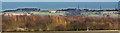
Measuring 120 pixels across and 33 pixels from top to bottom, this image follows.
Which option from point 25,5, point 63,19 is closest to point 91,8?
point 63,19

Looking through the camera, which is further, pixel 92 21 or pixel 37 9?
pixel 37 9

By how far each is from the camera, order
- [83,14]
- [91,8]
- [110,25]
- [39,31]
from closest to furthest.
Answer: [39,31] < [110,25] < [83,14] < [91,8]

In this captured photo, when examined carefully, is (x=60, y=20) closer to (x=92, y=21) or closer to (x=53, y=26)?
(x=53, y=26)

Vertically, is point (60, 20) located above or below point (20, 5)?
below

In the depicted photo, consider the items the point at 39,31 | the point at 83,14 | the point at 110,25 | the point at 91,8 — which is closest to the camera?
the point at 39,31

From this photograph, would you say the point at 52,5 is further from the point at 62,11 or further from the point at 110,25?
the point at 110,25

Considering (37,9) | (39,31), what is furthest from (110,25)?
(37,9)
